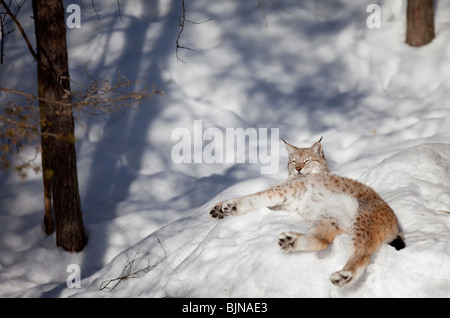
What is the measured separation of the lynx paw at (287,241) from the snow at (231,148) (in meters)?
0.09

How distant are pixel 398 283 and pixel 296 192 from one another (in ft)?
4.25

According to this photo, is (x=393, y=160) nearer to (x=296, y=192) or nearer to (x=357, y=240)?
(x=296, y=192)

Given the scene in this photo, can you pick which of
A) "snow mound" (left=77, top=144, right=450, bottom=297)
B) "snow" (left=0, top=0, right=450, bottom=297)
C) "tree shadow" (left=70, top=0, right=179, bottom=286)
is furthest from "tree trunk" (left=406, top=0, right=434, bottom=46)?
"snow mound" (left=77, top=144, right=450, bottom=297)

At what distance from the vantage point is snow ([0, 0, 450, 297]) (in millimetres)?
3643

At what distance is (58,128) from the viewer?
539 cm

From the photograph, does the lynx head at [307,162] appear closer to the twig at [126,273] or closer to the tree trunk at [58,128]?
the twig at [126,273]

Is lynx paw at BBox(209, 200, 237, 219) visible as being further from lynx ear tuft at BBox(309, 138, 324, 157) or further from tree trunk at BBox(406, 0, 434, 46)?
tree trunk at BBox(406, 0, 434, 46)

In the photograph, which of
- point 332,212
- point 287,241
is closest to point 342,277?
point 287,241

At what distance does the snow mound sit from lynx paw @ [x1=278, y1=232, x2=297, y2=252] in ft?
0.28

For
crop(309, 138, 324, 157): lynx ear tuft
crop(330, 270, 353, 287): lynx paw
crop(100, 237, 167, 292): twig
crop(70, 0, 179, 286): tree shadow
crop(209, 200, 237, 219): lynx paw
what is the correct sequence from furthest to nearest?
crop(70, 0, 179, 286): tree shadow → crop(309, 138, 324, 157): lynx ear tuft → crop(100, 237, 167, 292): twig → crop(209, 200, 237, 219): lynx paw → crop(330, 270, 353, 287): lynx paw

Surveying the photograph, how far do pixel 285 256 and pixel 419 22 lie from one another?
650 cm

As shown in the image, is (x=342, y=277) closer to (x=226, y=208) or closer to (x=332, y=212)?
(x=332, y=212)

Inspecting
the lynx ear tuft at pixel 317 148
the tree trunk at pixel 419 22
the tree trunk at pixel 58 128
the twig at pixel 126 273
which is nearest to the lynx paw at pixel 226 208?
the twig at pixel 126 273

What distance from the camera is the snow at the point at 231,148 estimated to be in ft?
12.0
